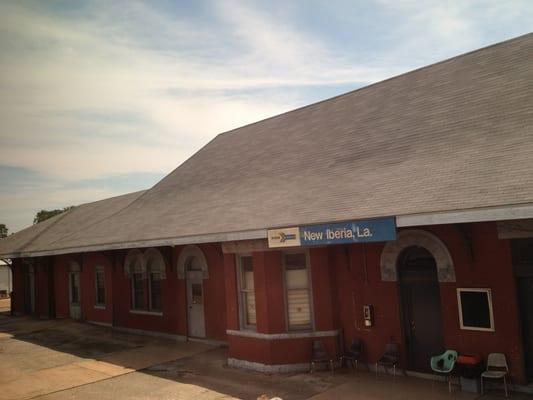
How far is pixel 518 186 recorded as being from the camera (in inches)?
265

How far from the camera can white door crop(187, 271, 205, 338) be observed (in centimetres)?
1391

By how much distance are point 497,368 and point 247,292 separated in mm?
5563

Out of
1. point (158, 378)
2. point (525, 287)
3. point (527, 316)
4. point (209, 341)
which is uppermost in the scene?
point (525, 287)

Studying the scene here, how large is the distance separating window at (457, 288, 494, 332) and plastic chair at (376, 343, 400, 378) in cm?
145

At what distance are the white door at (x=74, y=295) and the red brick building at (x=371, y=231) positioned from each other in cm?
573

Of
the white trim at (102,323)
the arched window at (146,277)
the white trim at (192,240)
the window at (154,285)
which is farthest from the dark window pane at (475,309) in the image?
the white trim at (102,323)

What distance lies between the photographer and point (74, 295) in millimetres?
21062

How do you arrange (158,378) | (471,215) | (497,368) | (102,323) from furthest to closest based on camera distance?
(102,323), (158,378), (497,368), (471,215)

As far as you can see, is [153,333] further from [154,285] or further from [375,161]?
[375,161]

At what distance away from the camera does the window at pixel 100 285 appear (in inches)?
744

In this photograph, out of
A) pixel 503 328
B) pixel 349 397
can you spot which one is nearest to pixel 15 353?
pixel 349 397

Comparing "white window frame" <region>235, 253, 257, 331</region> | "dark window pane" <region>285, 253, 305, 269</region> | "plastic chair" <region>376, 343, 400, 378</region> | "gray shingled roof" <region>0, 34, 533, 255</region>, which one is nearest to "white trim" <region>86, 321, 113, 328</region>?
"gray shingled roof" <region>0, 34, 533, 255</region>

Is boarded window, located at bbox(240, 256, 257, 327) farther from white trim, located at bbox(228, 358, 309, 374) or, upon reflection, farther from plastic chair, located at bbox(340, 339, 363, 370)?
plastic chair, located at bbox(340, 339, 363, 370)

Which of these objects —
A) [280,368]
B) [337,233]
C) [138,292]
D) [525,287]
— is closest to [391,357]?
[280,368]
